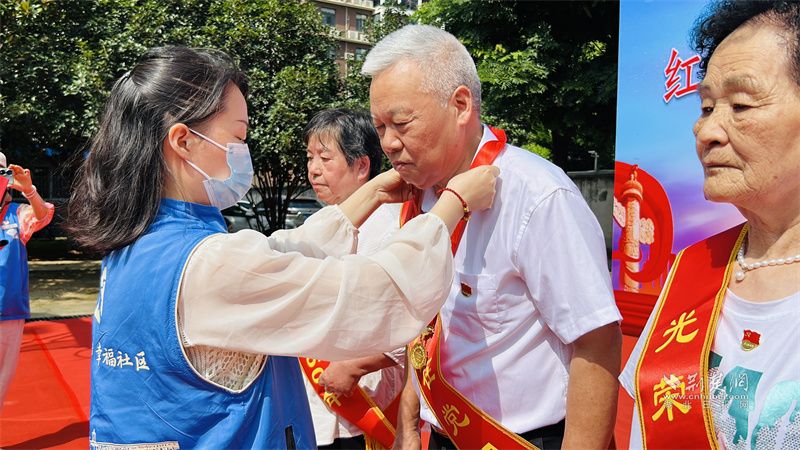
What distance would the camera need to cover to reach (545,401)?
167 cm

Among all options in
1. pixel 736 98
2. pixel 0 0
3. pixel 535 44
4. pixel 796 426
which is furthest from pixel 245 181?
pixel 535 44

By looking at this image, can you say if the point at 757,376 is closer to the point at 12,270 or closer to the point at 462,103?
the point at 462,103

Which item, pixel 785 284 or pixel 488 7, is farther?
pixel 488 7

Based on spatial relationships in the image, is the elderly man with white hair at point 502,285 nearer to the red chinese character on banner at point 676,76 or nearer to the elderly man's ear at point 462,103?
the elderly man's ear at point 462,103

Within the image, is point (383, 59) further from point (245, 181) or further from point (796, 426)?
point (796, 426)

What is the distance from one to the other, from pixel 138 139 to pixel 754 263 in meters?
1.43

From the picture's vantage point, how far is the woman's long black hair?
153 cm

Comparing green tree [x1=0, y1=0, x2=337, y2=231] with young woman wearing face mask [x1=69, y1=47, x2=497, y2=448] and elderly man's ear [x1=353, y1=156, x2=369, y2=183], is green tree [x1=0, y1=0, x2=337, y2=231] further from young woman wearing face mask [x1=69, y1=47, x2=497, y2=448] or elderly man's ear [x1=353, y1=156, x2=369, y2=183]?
young woman wearing face mask [x1=69, y1=47, x2=497, y2=448]

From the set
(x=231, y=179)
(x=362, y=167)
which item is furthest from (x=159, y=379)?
(x=362, y=167)

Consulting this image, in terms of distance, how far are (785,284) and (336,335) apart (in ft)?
3.04

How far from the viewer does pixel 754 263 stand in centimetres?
135

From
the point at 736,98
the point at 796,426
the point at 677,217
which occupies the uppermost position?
the point at 736,98

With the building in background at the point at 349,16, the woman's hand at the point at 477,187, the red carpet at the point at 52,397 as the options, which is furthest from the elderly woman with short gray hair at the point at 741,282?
the building in background at the point at 349,16

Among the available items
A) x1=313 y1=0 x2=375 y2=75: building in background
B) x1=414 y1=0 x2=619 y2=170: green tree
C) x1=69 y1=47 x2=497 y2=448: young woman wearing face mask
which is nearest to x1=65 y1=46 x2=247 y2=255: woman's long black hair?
x1=69 y1=47 x2=497 y2=448: young woman wearing face mask
